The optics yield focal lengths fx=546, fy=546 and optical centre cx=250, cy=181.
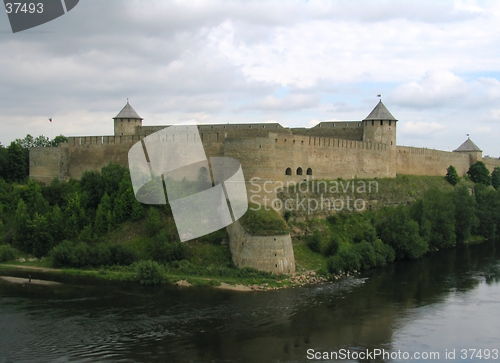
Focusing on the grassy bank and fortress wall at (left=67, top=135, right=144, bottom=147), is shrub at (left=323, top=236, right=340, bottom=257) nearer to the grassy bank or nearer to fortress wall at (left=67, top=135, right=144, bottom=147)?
the grassy bank

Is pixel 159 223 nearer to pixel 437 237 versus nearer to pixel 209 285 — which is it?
pixel 209 285

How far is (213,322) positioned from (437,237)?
12.3m

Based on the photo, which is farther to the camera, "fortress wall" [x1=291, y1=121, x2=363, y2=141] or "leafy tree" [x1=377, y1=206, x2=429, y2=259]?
→ "fortress wall" [x1=291, y1=121, x2=363, y2=141]

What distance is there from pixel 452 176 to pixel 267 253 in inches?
709

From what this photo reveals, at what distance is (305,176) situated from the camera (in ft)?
67.7

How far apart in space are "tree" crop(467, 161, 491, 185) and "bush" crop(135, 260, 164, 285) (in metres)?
23.5

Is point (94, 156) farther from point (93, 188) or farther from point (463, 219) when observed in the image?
point (463, 219)

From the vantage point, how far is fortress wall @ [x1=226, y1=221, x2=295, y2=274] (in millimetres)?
16281

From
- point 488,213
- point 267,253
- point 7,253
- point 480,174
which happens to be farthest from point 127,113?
point 480,174

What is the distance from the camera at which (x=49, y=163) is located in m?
23.5

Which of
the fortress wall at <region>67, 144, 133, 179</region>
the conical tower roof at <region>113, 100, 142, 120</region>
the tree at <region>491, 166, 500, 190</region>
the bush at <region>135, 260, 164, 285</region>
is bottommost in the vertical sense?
the bush at <region>135, 260, 164, 285</region>

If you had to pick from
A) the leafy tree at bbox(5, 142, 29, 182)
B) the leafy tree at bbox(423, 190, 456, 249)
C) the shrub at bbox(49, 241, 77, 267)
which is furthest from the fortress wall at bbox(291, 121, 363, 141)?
the leafy tree at bbox(5, 142, 29, 182)

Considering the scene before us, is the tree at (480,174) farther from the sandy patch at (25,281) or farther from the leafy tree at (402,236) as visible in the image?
the sandy patch at (25,281)

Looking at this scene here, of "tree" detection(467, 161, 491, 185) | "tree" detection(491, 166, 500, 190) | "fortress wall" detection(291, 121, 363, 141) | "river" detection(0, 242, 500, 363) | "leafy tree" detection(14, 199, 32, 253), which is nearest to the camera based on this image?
"river" detection(0, 242, 500, 363)
